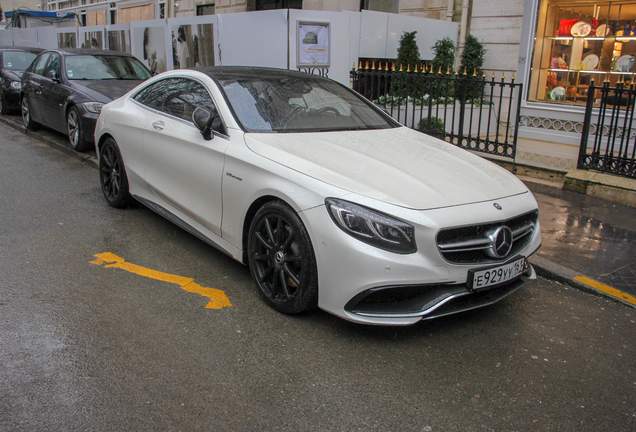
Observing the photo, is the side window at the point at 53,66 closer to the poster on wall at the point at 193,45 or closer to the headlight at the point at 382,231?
the poster on wall at the point at 193,45

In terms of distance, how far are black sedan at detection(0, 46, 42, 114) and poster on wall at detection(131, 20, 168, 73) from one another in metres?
2.69

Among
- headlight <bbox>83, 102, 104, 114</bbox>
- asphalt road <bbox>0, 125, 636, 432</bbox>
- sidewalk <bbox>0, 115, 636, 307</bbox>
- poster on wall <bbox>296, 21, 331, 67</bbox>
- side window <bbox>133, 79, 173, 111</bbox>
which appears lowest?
asphalt road <bbox>0, 125, 636, 432</bbox>

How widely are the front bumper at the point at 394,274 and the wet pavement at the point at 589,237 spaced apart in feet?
5.78

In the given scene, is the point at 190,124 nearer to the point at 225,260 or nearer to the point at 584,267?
the point at 225,260

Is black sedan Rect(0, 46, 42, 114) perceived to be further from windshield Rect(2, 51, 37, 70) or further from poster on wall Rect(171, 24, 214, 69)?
poster on wall Rect(171, 24, 214, 69)

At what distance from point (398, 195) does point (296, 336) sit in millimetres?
1092

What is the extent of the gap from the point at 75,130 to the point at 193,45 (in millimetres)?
4813

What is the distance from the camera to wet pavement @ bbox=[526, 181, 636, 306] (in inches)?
181

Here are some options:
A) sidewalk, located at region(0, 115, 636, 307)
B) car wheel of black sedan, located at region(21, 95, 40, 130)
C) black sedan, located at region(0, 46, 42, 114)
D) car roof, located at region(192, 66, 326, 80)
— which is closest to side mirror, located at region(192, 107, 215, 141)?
car roof, located at region(192, 66, 326, 80)

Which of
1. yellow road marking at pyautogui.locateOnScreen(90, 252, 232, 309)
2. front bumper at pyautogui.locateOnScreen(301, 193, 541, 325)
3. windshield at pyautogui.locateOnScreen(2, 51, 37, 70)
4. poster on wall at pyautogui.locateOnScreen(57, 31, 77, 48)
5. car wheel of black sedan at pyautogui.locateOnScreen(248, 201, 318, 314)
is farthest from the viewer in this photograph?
poster on wall at pyautogui.locateOnScreen(57, 31, 77, 48)

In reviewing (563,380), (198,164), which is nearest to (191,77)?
(198,164)

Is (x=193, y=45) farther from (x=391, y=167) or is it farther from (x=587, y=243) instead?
(x=391, y=167)

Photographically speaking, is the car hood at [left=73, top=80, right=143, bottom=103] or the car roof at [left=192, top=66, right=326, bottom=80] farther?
the car hood at [left=73, top=80, right=143, bottom=103]

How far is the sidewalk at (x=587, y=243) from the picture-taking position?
14.5ft
